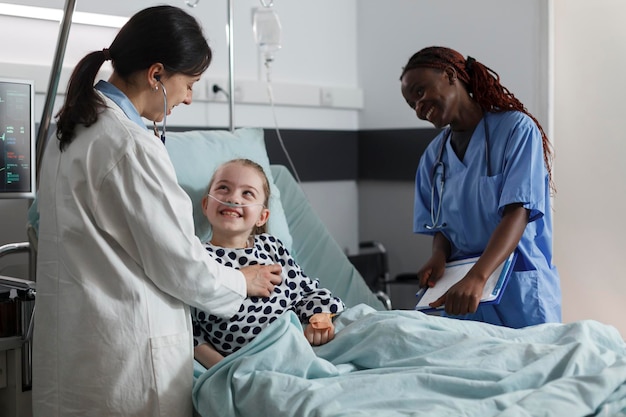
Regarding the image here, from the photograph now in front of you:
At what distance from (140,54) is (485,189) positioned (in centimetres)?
103

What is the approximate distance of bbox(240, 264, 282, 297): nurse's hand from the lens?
200 centimetres

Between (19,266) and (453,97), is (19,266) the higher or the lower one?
the lower one

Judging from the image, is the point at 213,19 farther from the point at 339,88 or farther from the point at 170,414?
the point at 170,414

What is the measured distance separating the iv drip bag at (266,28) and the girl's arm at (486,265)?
1582 mm

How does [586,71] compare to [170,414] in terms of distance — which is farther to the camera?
[586,71]

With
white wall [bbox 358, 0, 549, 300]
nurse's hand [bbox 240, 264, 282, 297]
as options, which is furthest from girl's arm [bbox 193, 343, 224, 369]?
white wall [bbox 358, 0, 549, 300]

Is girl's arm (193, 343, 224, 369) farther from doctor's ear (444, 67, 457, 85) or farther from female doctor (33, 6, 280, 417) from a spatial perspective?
doctor's ear (444, 67, 457, 85)

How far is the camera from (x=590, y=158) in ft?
10.5

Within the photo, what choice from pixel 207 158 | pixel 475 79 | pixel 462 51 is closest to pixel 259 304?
pixel 207 158

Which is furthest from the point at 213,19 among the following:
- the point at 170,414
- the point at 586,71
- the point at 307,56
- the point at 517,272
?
the point at 170,414

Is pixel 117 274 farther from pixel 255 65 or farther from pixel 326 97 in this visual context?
pixel 326 97

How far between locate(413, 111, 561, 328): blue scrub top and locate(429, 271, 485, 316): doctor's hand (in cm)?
19

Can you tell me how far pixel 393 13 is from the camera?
3914mm

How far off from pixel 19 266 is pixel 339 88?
181 cm
